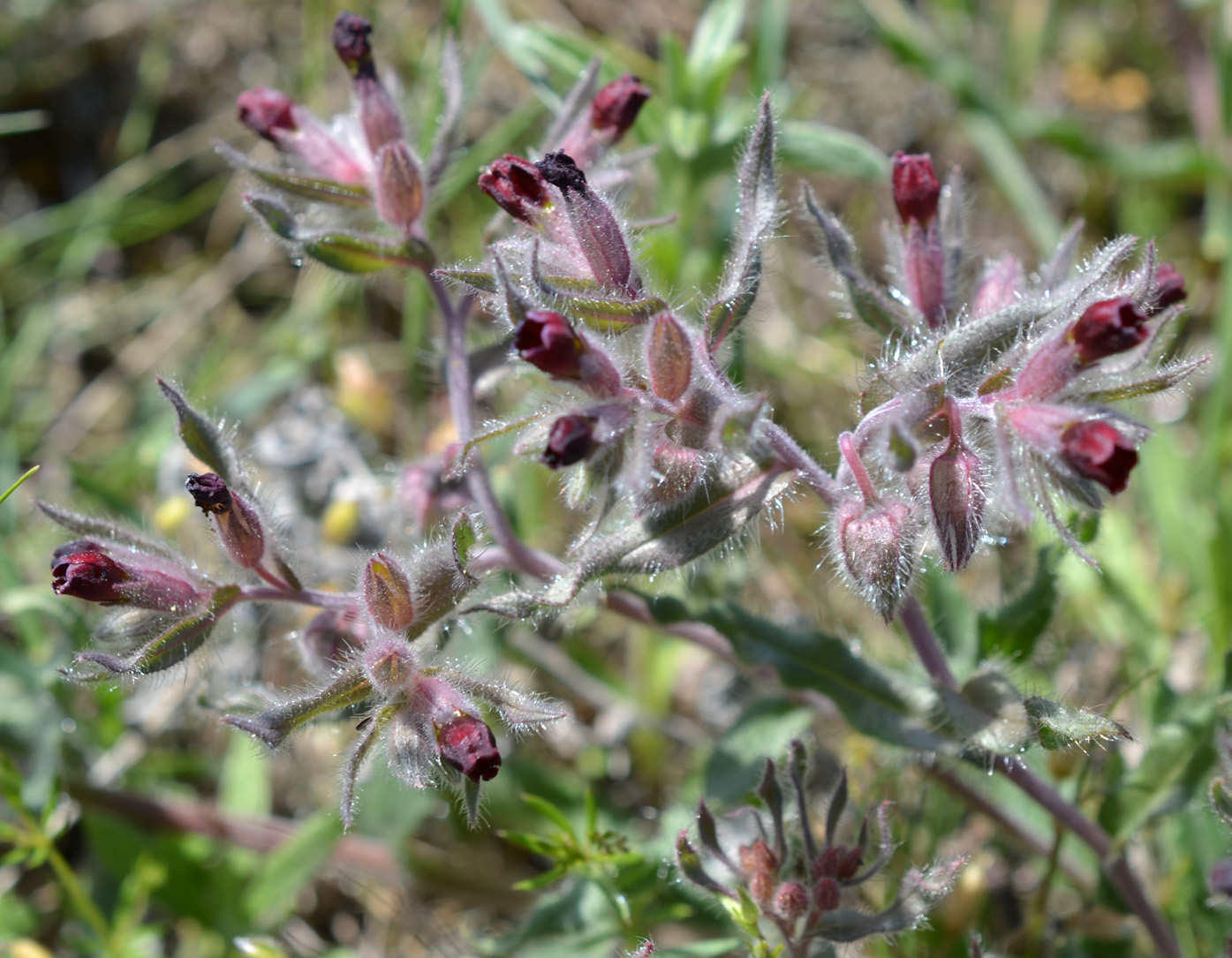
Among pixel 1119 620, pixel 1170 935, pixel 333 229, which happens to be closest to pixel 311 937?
pixel 333 229

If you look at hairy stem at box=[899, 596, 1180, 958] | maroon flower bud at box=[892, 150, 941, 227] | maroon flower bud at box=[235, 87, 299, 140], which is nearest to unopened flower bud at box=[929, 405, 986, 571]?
hairy stem at box=[899, 596, 1180, 958]

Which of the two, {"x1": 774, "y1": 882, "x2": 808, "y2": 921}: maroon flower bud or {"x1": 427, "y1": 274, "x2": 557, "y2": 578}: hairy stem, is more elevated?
{"x1": 427, "y1": 274, "x2": 557, "y2": 578}: hairy stem

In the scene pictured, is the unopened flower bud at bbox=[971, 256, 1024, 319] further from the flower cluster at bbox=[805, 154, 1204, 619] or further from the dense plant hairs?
the flower cluster at bbox=[805, 154, 1204, 619]

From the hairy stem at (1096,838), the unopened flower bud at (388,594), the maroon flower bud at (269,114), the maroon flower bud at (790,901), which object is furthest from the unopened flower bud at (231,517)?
the hairy stem at (1096,838)

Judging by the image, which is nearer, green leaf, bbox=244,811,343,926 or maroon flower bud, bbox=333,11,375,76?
maroon flower bud, bbox=333,11,375,76

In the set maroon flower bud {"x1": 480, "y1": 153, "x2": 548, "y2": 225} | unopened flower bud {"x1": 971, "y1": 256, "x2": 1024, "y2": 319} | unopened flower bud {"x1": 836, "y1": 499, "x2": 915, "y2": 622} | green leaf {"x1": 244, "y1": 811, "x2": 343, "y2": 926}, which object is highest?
maroon flower bud {"x1": 480, "y1": 153, "x2": 548, "y2": 225}

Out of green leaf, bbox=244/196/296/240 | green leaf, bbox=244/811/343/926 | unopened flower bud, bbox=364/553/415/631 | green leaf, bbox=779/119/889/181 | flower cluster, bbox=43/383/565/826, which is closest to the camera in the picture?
flower cluster, bbox=43/383/565/826

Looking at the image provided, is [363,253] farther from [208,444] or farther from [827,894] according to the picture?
[827,894]

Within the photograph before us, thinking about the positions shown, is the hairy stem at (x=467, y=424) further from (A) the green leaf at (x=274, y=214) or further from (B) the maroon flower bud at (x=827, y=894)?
(B) the maroon flower bud at (x=827, y=894)
